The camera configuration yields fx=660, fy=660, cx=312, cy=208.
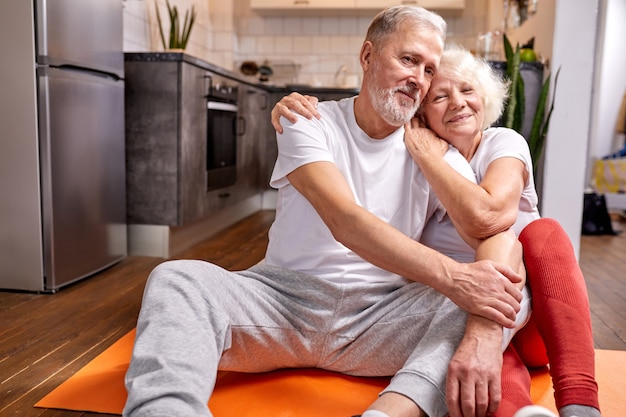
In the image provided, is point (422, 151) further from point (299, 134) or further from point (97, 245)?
point (97, 245)

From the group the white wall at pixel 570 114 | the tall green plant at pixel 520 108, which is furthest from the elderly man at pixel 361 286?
the white wall at pixel 570 114

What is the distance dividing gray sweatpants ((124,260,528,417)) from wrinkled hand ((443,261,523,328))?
77 mm

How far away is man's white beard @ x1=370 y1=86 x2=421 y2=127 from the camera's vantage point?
169cm

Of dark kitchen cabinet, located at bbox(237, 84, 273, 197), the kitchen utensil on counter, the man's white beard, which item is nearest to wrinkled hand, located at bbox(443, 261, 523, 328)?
the man's white beard

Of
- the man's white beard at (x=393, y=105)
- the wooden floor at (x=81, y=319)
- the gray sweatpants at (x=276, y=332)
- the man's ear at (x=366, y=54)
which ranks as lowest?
the wooden floor at (x=81, y=319)

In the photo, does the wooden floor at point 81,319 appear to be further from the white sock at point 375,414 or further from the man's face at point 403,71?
the man's face at point 403,71

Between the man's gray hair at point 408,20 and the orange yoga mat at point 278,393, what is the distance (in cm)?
91

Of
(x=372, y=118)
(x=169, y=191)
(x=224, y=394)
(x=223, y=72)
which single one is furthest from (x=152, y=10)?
(x=224, y=394)

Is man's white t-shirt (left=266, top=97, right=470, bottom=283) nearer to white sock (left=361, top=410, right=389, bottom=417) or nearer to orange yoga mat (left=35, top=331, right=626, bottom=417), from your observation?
orange yoga mat (left=35, top=331, right=626, bottom=417)

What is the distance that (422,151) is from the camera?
1.68m

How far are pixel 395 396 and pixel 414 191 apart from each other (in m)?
0.63

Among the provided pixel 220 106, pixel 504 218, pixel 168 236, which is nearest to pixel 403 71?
pixel 504 218

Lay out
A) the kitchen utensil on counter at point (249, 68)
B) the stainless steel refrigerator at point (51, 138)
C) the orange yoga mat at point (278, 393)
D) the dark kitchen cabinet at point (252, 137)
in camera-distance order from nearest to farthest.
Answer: the orange yoga mat at point (278, 393), the stainless steel refrigerator at point (51, 138), the dark kitchen cabinet at point (252, 137), the kitchen utensil on counter at point (249, 68)

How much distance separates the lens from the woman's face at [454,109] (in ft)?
5.74
